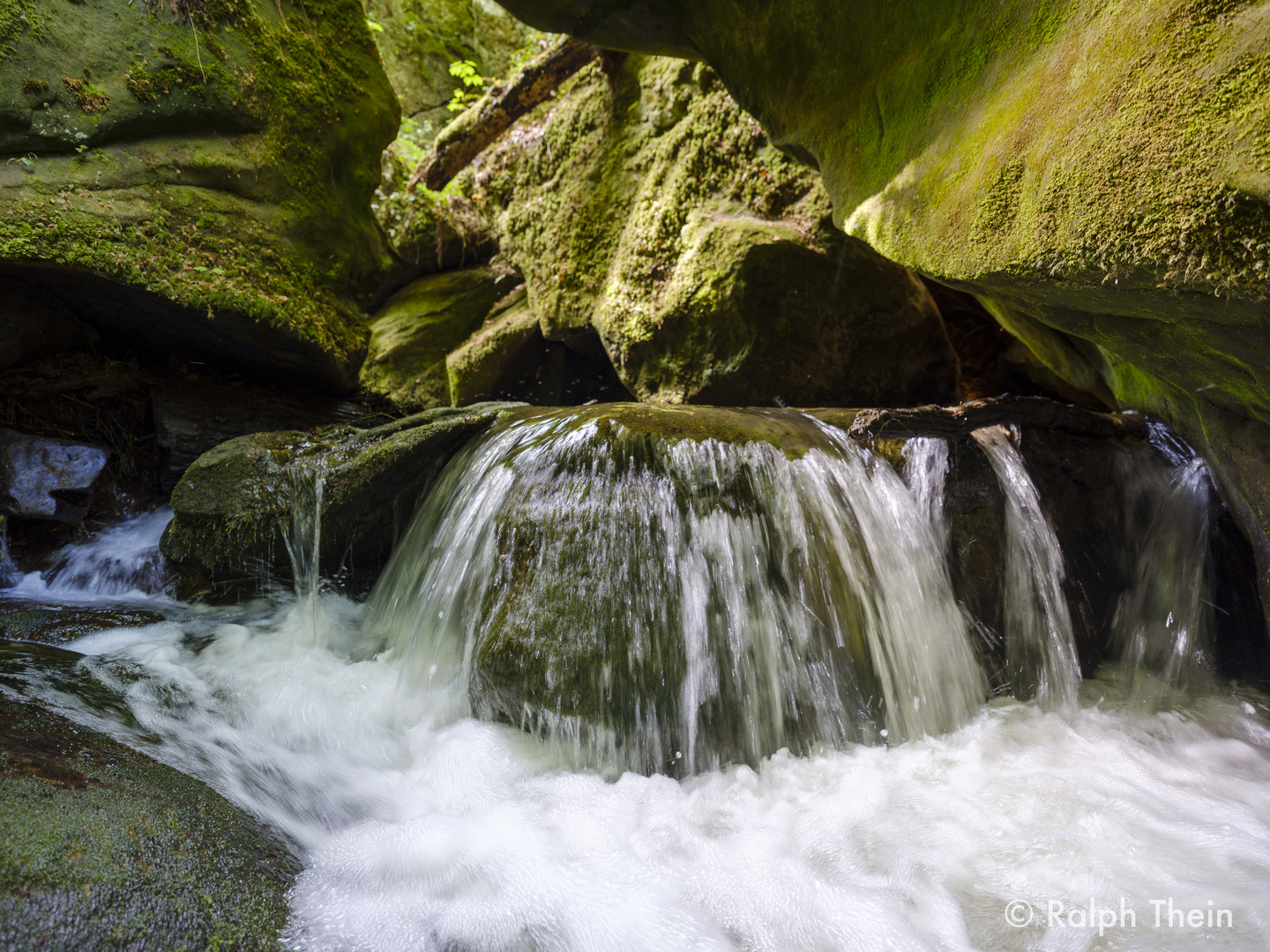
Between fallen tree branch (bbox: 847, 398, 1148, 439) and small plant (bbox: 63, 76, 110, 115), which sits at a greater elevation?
small plant (bbox: 63, 76, 110, 115)

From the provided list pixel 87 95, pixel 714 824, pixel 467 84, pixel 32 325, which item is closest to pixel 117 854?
pixel 714 824

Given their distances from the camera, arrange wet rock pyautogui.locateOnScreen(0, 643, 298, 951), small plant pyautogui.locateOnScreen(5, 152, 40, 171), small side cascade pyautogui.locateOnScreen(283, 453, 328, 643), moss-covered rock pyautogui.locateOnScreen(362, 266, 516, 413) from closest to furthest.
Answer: wet rock pyautogui.locateOnScreen(0, 643, 298, 951) < small plant pyautogui.locateOnScreen(5, 152, 40, 171) < small side cascade pyautogui.locateOnScreen(283, 453, 328, 643) < moss-covered rock pyautogui.locateOnScreen(362, 266, 516, 413)

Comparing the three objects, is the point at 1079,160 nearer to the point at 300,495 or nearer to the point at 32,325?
the point at 300,495

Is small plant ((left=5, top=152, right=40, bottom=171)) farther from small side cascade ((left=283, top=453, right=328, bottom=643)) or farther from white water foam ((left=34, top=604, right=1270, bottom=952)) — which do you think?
white water foam ((left=34, top=604, right=1270, bottom=952))

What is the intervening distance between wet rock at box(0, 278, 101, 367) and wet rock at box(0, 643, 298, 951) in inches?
117

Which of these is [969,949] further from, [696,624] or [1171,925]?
[696,624]

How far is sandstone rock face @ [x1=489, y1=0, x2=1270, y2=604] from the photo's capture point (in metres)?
1.44

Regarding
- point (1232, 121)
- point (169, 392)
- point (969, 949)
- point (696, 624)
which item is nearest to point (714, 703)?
point (696, 624)

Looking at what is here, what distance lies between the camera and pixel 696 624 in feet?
9.08

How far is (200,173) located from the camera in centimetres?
387

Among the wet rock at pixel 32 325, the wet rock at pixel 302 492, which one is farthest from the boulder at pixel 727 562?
the wet rock at pixel 32 325

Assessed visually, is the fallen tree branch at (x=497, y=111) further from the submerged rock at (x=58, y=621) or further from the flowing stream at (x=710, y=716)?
the submerged rock at (x=58, y=621)

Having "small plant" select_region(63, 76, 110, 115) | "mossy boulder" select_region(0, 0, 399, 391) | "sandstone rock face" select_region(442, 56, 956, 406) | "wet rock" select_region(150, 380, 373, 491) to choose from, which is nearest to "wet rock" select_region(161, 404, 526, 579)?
"wet rock" select_region(150, 380, 373, 491)

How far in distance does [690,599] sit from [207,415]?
3964mm
